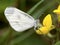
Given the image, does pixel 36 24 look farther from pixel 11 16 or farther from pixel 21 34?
pixel 21 34

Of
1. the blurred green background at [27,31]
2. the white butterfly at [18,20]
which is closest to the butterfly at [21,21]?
the white butterfly at [18,20]

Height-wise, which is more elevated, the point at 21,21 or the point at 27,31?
the point at 21,21

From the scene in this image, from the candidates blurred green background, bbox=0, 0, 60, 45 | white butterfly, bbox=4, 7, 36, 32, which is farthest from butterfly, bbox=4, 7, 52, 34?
blurred green background, bbox=0, 0, 60, 45

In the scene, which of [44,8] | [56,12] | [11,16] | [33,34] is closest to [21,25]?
[11,16]

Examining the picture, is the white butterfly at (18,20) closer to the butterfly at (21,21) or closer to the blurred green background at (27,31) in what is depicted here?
the butterfly at (21,21)

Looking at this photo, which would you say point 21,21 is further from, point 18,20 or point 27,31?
point 27,31

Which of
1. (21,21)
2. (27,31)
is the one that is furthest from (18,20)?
(27,31)

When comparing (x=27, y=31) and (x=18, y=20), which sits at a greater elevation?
(x=18, y=20)

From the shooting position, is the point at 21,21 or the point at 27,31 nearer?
the point at 21,21
